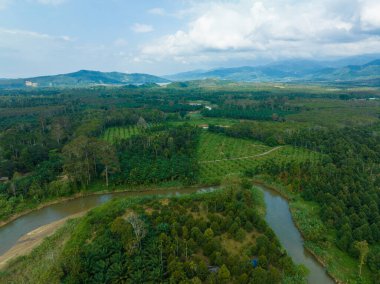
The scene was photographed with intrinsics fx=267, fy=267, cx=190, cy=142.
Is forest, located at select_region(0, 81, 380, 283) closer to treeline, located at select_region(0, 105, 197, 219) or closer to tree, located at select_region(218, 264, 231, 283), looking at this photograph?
tree, located at select_region(218, 264, 231, 283)

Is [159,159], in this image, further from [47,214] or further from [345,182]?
[345,182]

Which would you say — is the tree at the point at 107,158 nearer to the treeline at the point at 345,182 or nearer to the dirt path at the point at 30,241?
the dirt path at the point at 30,241

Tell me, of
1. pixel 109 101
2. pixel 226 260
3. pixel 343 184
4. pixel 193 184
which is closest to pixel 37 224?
pixel 193 184

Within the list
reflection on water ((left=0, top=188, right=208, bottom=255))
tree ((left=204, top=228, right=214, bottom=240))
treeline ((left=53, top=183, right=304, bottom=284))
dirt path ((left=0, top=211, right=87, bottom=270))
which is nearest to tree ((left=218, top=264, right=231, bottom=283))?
treeline ((left=53, top=183, right=304, bottom=284))

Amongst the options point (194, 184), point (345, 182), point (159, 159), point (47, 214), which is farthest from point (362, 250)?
point (47, 214)

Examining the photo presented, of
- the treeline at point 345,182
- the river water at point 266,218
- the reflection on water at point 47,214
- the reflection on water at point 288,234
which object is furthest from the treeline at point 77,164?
the treeline at point 345,182

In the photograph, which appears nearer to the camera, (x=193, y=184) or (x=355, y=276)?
(x=355, y=276)

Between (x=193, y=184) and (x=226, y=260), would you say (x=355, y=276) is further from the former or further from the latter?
(x=193, y=184)

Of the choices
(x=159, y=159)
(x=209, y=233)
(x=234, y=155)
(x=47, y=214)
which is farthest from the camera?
(x=234, y=155)
